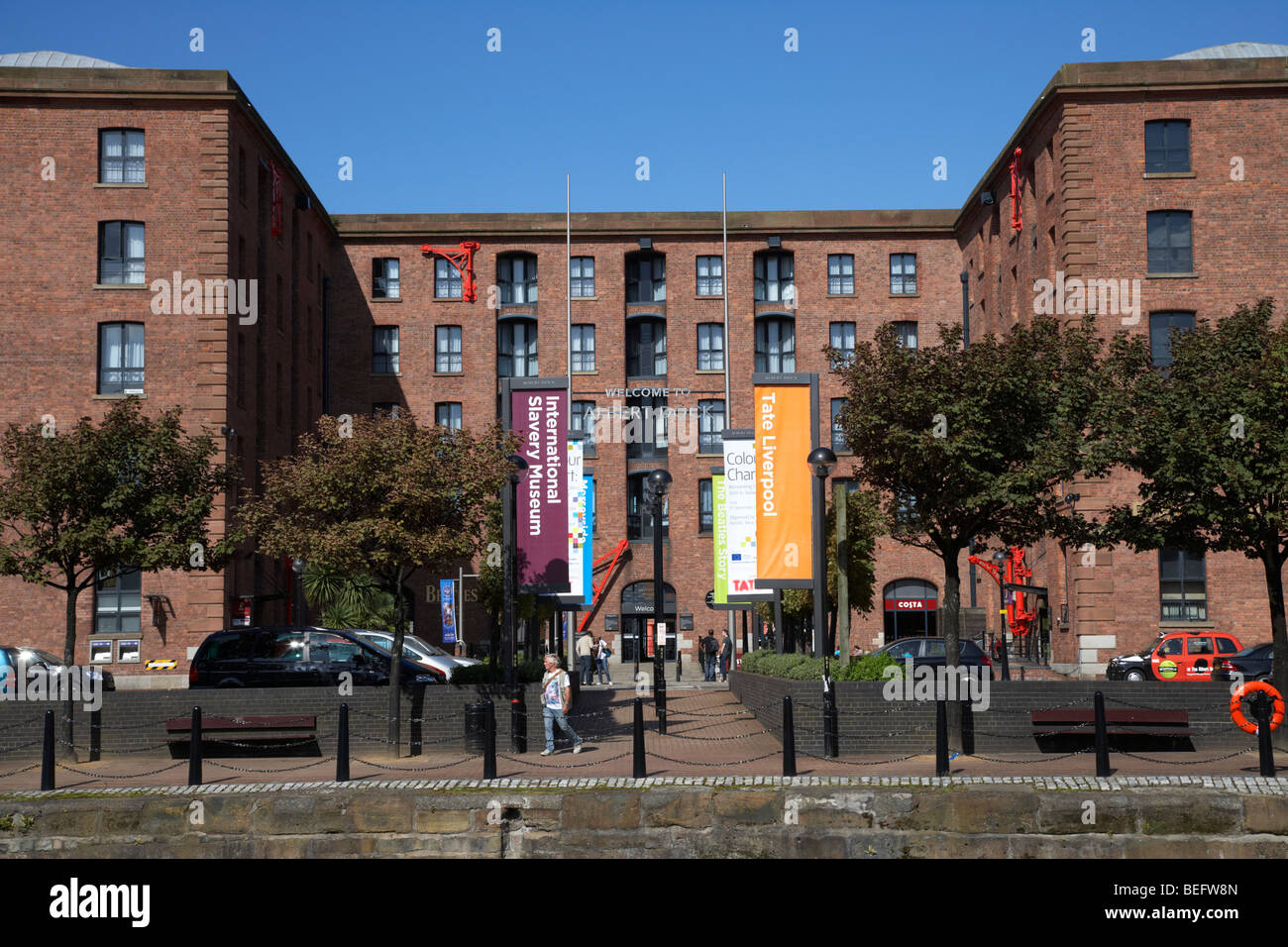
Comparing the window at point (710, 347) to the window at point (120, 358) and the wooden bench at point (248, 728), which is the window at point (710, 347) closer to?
the window at point (120, 358)

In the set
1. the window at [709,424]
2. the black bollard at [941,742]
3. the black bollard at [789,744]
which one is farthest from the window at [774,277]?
the black bollard at [789,744]

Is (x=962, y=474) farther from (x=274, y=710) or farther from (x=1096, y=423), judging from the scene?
(x=274, y=710)

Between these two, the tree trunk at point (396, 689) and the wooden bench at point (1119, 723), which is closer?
the wooden bench at point (1119, 723)

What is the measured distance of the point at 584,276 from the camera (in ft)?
175

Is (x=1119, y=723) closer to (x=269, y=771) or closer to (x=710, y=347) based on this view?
(x=269, y=771)

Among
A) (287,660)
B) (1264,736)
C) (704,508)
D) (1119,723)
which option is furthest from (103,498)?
(704,508)

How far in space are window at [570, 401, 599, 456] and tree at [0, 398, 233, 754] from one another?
30681 millimetres

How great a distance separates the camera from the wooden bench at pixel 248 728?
18.2 meters

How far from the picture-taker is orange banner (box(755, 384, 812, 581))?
2278 centimetres

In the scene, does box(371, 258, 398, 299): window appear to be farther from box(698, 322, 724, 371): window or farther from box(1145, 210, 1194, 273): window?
box(1145, 210, 1194, 273): window

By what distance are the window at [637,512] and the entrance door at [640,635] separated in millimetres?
3146

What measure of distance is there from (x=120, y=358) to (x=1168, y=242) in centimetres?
2844

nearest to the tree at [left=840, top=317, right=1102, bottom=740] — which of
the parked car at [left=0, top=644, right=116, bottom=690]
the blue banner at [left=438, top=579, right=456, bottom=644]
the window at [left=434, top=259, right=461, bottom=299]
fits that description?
the parked car at [left=0, top=644, right=116, bottom=690]
